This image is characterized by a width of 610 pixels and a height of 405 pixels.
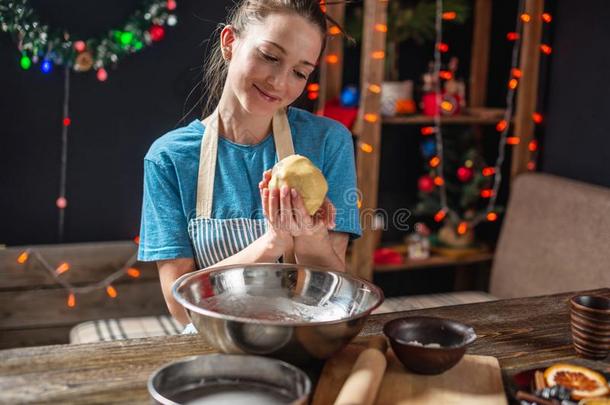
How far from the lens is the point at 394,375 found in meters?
1.32

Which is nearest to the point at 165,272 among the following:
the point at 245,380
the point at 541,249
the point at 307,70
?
the point at 307,70

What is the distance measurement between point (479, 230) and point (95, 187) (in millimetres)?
2063

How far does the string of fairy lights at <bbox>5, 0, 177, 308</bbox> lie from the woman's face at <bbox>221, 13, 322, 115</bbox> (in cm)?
133

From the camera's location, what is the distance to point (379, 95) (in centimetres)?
329

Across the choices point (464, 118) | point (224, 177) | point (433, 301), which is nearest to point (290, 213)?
point (224, 177)

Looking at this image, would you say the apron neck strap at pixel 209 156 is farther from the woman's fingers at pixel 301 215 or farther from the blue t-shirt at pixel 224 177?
the woman's fingers at pixel 301 215

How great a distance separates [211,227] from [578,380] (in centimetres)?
101

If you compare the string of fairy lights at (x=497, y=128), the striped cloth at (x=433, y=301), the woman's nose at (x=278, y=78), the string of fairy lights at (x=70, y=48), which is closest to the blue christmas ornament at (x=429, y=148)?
the string of fairy lights at (x=497, y=128)

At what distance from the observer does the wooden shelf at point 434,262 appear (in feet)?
11.7

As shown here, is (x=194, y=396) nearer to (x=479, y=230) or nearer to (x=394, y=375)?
(x=394, y=375)

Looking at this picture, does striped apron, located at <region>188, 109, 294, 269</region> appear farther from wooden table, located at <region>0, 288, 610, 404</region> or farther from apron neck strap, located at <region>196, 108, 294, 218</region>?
wooden table, located at <region>0, 288, 610, 404</region>

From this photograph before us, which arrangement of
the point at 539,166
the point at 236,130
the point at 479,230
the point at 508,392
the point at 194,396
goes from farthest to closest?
the point at 479,230 < the point at 539,166 < the point at 236,130 < the point at 508,392 < the point at 194,396

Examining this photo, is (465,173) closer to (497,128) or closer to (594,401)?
(497,128)

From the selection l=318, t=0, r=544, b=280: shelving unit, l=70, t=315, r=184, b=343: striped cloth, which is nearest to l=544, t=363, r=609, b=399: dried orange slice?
l=70, t=315, r=184, b=343: striped cloth
